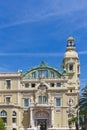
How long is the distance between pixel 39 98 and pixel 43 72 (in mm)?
7014

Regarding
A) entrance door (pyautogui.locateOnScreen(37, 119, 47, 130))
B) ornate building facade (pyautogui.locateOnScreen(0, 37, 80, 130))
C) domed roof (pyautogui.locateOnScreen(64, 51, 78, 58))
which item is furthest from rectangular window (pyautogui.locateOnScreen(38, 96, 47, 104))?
domed roof (pyautogui.locateOnScreen(64, 51, 78, 58))

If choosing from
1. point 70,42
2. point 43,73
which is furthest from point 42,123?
point 70,42

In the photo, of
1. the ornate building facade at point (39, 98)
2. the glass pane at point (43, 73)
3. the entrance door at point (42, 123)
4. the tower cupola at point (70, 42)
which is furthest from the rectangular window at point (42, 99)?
the tower cupola at point (70, 42)

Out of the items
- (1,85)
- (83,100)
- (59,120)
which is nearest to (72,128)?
(59,120)

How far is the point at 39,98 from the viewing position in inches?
4582

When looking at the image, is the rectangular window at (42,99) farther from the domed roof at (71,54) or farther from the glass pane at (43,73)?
the domed roof at (71,54)

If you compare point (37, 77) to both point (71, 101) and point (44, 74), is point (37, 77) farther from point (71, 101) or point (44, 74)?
point (71, 101)

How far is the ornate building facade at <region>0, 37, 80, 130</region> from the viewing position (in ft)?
372

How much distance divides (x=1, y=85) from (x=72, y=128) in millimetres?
21430

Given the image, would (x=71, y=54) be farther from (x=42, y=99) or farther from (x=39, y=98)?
(x=39, y=98)

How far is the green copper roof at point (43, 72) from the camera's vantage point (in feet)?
387

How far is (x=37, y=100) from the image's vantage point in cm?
11588

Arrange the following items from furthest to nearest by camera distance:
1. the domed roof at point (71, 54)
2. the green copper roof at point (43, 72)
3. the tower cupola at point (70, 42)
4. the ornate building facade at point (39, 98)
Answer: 1. the tower cupola at point (70, 42)
2. the domed roof at point (71, 54)
3. the green copper roof at point (43, 72)
4. the ornate building facade at point (39, 98)

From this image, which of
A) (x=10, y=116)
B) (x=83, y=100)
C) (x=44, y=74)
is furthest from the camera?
(x=44, y=74)
